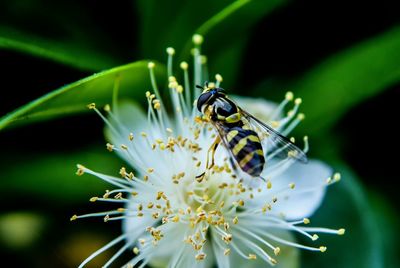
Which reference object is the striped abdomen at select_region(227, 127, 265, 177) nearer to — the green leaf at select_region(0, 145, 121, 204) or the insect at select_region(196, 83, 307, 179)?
the insect at select_region(196, 83, 307, 179)

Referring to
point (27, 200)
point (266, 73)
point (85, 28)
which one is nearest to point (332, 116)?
point (266, 73)

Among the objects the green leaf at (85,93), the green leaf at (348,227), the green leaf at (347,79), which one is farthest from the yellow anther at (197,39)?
the green leaf at (348,227)

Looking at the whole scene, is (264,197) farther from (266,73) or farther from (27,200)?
(27,200)

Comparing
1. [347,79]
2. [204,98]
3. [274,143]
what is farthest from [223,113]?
[347,79]

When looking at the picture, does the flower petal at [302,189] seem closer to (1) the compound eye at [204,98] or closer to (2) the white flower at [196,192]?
(2) the white flower at [196,192]

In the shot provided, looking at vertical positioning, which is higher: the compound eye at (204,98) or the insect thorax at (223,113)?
the compound eye at (204,98)
